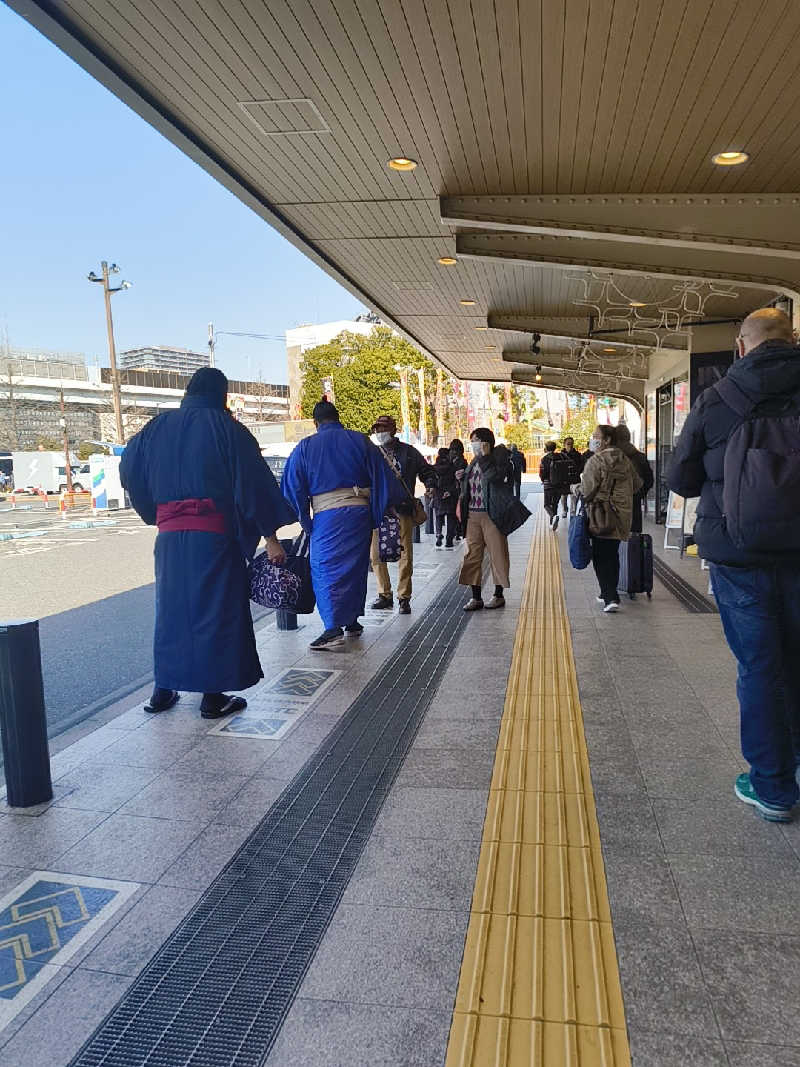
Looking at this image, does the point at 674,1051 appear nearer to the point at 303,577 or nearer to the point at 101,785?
Answer: the point at 101,785

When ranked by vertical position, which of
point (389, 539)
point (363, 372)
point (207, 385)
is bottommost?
point (389, 539)

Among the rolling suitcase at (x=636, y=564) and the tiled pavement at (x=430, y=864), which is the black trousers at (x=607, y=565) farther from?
the tiled pavement at (x=430, y=864)

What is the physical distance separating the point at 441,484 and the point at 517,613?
455cm

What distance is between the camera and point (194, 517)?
4.15 metres

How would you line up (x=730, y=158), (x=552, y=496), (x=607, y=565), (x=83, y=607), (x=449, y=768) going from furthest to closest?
(x=552, y=496) < (x=83, y=607) < (x=607, y=565) < (x=730, y=158) < (x=449, y=768)

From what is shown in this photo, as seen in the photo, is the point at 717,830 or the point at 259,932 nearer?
the point at 259,932

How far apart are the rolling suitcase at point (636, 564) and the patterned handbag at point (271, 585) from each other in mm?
3557

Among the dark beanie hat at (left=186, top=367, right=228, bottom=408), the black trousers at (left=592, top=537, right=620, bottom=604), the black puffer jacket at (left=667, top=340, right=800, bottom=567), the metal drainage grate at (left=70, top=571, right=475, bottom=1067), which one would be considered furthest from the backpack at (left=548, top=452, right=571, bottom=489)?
the black puffer jacket at (left=667, top=340, right=800, bottom=567)

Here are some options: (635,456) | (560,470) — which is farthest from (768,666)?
(560,470)

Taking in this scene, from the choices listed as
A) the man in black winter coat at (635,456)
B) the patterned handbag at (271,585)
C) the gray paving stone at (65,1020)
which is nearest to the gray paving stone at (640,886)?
the gray paving stone at (65,1020)

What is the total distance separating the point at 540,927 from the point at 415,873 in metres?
0.47

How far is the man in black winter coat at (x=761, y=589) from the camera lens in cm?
277

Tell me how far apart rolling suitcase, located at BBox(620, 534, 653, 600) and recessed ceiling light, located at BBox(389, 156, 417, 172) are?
3.50 meters

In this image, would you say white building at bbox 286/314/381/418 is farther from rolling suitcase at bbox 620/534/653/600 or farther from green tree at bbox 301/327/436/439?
rolling suitcase at bbox 620/534/653/600
